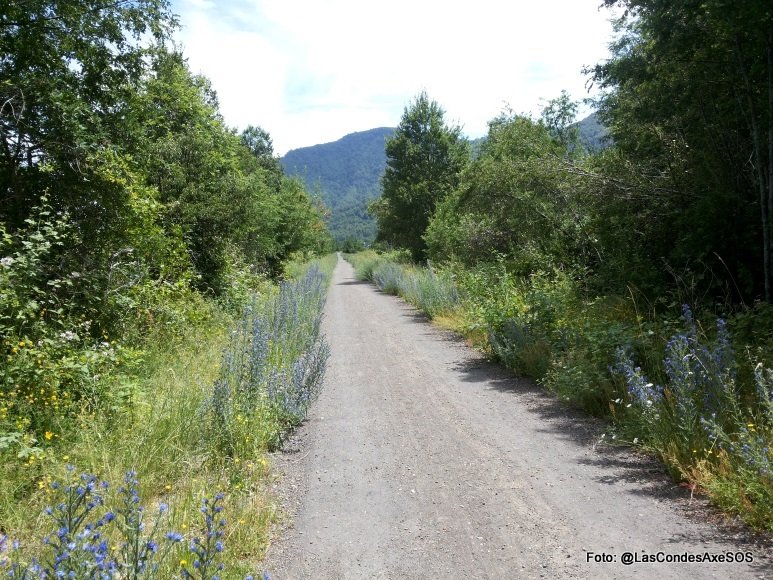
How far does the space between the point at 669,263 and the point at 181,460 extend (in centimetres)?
722

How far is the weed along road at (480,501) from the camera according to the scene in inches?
130

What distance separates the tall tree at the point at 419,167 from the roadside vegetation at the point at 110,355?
19887 mm

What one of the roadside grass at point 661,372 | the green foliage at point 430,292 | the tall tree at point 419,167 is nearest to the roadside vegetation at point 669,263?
the roadside grass at point 661,372

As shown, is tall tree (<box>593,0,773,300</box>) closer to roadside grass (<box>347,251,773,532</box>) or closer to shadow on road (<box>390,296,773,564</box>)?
roadside grass (<box>347,251,773,532</box>)

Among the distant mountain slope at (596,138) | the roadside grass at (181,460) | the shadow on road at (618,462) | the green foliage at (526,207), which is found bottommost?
the shadow on road at (618,462)

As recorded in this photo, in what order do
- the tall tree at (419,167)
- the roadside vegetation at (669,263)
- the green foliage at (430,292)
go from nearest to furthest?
the roadside vegetation at (669,263), the green foliage at (430,292), the tall tree at (419,167)

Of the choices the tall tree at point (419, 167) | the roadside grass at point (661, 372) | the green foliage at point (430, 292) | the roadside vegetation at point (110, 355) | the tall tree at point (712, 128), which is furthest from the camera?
the tall tree at point (419, 167)

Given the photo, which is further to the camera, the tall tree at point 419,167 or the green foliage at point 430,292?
the tall tree at point 419,167

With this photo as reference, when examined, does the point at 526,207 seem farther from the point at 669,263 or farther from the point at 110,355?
the point at 110,355

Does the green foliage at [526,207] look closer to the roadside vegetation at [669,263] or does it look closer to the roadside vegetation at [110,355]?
A: the roadside vegetation at [669,263]

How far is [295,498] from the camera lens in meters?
4.39

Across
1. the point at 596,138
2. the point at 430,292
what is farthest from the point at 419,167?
the point at 430,292

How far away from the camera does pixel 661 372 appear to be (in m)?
5.76

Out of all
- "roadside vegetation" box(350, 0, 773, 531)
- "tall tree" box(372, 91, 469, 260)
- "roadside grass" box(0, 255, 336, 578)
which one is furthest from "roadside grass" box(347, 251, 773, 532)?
"tall tree" box(372, 91, 469, 260)
